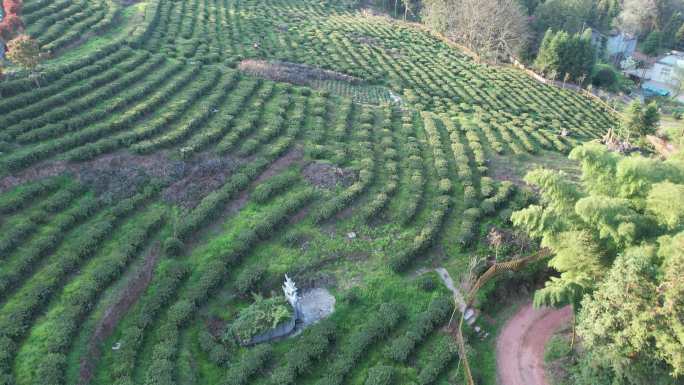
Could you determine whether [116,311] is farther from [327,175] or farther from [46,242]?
[327,175]

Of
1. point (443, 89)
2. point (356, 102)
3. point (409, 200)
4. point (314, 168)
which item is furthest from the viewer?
point (443, 89)

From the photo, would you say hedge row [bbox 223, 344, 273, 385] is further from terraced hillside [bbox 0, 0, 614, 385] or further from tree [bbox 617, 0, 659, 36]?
tree [bbox 617, 0, 659, 36]

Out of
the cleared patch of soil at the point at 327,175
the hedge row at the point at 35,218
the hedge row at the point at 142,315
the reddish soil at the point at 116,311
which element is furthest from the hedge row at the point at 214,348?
the cleared patch of soil at the point at 327,175

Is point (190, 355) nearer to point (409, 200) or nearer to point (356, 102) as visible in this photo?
point (409, 200)

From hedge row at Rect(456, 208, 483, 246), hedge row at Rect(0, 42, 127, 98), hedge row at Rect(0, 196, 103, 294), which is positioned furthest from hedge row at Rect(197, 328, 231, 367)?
hedge row at Rect(0, 42, 127, 98)

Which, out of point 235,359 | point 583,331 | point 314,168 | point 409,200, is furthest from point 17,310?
point 583,331

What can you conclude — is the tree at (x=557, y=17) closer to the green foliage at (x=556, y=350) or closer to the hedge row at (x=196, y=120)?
A: the hedge row at (x=196, y=120)

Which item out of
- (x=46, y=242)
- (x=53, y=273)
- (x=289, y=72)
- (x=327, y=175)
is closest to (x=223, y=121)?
(x=327, y=175)
